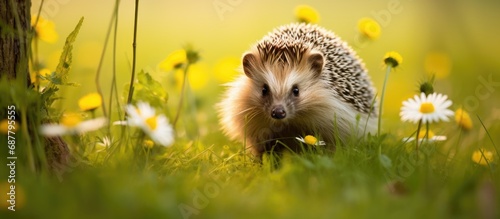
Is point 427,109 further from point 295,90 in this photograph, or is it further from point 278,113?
point 295,90

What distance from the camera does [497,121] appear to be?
5.49 m

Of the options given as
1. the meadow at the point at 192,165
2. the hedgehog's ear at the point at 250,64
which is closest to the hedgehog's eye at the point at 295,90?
the hedgehog's ear at the point at 250,64

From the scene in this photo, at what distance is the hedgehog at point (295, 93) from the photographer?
196 inches

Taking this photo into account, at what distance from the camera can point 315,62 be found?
502cm

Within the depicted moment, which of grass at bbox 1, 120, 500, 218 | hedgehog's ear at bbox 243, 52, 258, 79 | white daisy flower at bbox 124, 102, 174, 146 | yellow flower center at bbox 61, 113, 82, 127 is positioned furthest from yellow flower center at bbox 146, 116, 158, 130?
hedgehog's ear at bbox 243, 52, 258, 79

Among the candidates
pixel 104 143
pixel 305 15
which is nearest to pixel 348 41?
pixel 305 15

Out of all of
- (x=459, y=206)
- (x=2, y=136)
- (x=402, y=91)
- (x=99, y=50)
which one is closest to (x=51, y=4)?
(x=2, y=136)

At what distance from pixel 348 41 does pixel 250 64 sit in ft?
20.0

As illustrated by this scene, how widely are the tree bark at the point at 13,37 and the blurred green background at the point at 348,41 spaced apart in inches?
20.4

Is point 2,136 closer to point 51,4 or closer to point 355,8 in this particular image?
point 51,4

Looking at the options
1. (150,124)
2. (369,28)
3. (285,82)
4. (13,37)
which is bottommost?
(150,124)

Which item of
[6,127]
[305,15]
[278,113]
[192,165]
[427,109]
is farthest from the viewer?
[305,15]

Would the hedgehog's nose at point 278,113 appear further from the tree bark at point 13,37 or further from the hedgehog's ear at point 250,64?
the tree bark at point 13,37

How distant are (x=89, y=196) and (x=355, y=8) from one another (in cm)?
1261
